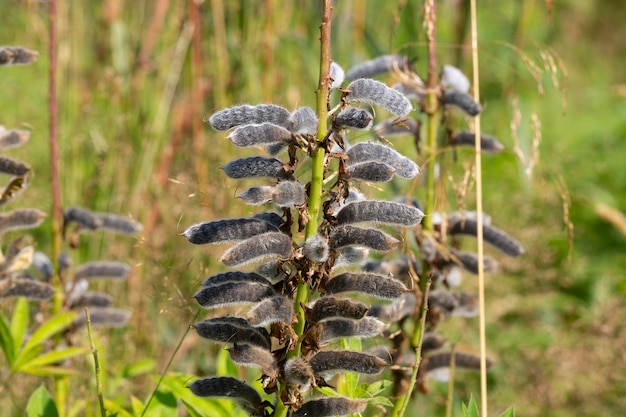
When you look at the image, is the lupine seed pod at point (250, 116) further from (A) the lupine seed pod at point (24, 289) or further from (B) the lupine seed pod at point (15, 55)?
(A) the lupine seed pod at point (24, 289)

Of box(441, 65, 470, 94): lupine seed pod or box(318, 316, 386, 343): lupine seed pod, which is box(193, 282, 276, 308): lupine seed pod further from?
box(441, 65, 470, 94): lupine seed pod

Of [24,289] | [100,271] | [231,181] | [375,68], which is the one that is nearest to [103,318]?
[100,271]

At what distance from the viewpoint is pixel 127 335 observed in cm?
365

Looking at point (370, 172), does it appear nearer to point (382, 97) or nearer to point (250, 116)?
point (382, 97)

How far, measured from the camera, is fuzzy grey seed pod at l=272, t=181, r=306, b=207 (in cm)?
171

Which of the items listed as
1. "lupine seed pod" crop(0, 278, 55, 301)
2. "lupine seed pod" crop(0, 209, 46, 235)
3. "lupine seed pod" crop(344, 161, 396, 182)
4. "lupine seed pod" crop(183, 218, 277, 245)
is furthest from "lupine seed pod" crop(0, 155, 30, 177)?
"lupine seed pod" crop(344, 161, 396, 182)

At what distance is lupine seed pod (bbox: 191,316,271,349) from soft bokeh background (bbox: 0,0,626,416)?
1.24 metres

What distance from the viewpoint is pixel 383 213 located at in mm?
1768

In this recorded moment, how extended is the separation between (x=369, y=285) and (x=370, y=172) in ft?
0.79

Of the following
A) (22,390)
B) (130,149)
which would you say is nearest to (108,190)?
(130,149)

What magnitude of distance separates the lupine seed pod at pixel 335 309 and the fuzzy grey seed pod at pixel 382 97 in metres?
0.41

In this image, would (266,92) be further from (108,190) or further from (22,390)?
(22,390)

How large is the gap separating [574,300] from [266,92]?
6.46ft

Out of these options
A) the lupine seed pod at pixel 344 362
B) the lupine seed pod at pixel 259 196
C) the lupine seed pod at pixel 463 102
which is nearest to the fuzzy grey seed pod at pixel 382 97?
the lupine seed pod at pixel 259 196
